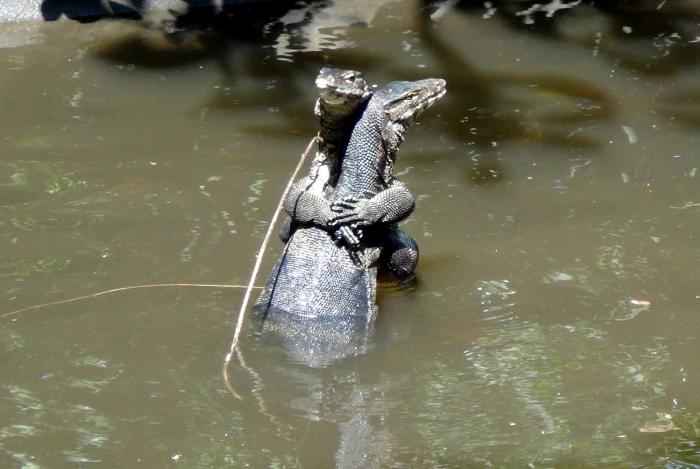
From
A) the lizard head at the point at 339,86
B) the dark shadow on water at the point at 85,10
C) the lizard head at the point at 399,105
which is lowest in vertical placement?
the dark shadow on water at the point at 85,10

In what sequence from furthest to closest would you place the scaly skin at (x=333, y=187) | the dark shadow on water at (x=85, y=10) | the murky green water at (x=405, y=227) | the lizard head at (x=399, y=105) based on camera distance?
the dark shadow on water at (x=85, y=10) → the lizard head at (x=399, y=105) → the scaly skin at (x=333, y=187) → the murky green water at (x=405, y=227)

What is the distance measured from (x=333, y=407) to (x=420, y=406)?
387 millimetres

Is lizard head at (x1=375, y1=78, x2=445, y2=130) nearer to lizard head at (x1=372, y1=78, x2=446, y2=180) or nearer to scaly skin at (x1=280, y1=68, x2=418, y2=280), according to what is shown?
lizard head at (x1=372, y1=78, x2=446, y2=180)

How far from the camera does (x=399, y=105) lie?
6336mm

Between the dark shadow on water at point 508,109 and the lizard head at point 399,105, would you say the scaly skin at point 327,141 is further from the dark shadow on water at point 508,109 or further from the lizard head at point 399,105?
the dark shadow on water at point 508,109

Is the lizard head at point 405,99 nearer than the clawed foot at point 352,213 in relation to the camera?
No

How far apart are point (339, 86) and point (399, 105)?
510 millimetres

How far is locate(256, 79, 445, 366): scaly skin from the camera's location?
612 cm

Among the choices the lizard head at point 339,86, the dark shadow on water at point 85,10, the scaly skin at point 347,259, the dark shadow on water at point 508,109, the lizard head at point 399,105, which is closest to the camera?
the lizard head at point 339,86

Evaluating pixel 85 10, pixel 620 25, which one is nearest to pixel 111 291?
pixel 85 10

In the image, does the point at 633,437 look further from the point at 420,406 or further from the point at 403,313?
the point at 403,313

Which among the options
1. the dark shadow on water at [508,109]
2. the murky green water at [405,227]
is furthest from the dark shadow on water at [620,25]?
the dark shadow on water at [508,109]

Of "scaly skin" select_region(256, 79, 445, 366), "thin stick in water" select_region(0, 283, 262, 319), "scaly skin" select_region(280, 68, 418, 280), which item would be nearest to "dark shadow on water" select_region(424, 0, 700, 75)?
"scaly skin" select_region(256, 79, 445, 366)

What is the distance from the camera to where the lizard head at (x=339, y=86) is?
587 cm
